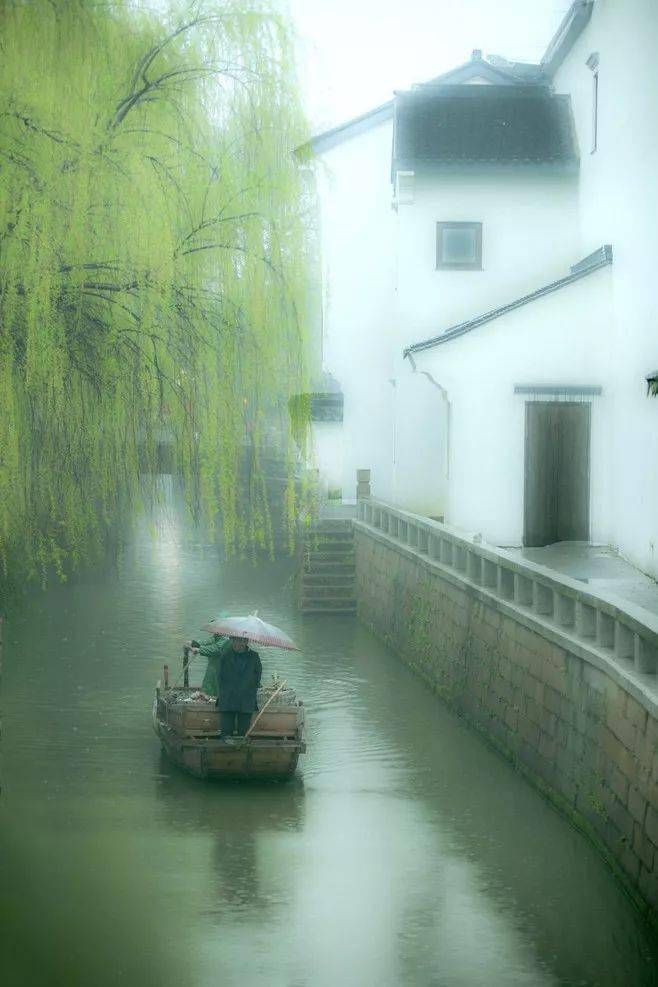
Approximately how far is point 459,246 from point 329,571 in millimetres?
7169

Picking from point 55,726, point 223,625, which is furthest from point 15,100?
point 55,726

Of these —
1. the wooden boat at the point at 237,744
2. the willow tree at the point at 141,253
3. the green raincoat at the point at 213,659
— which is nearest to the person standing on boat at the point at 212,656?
the green raincoat at the point at 213,659

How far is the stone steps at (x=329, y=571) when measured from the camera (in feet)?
98.7

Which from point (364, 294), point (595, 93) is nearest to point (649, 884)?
point (595, 93)

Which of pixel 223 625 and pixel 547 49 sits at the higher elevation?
pixel 547 49

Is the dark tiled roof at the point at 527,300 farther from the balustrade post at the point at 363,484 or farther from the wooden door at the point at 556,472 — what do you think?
the balustrade post at the point at 363,484

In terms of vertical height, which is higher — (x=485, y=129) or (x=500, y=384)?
(x=485, y=129)

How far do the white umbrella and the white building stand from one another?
5658 millimetres

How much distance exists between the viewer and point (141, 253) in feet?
37.9

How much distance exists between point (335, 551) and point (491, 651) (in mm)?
13000

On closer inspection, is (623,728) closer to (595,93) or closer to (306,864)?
(306,864)

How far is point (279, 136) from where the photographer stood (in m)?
13.3

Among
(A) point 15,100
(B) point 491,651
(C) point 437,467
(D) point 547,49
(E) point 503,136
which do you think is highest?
(D) point 547,49

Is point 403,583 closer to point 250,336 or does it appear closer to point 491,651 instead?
point 491,651
